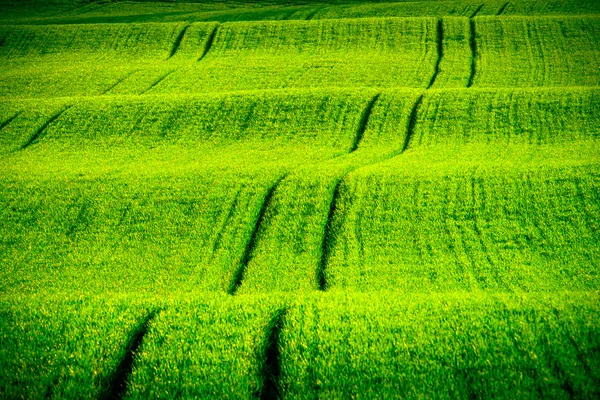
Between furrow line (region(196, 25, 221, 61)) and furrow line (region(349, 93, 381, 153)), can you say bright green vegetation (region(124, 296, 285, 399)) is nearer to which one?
furrow line (region(349, 93, 381, 153))

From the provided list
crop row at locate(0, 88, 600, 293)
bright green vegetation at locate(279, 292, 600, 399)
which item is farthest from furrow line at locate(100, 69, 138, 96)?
bright green vegetation at locate(279, 292, 600, 399)

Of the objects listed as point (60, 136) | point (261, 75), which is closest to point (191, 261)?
point (60, 136)

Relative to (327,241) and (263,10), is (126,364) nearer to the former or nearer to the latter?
(327,241)

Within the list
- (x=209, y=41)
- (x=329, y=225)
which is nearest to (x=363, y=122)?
(x=329, y=225)

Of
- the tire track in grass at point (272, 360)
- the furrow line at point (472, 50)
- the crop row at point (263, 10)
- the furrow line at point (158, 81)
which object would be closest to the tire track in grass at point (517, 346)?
the tire track in grass at point (272, 360)

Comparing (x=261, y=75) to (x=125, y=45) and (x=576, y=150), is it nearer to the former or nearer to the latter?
(x=125, y=45)

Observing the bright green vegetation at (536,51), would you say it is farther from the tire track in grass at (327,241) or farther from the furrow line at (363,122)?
the tire track in grass at (327,241)
